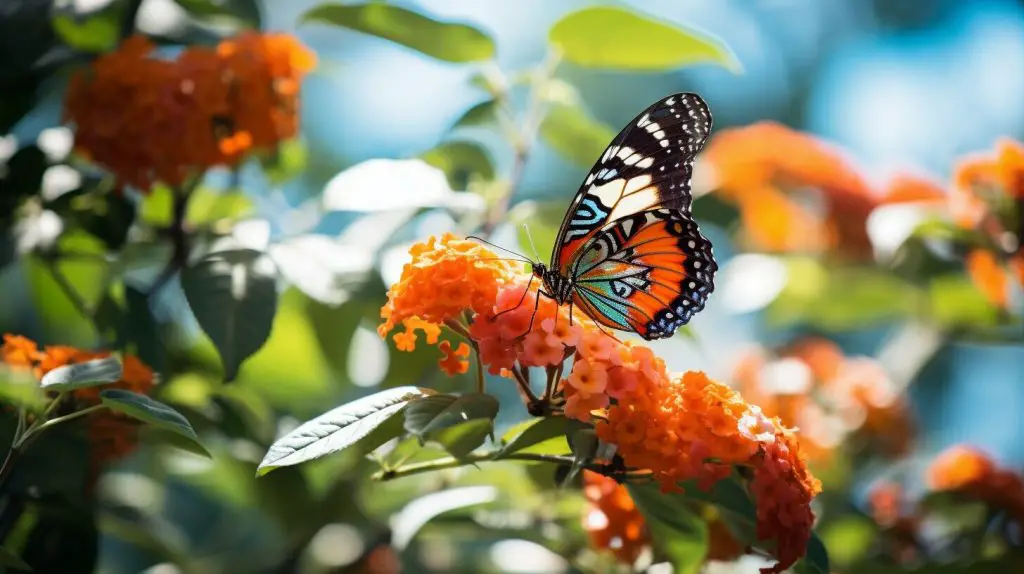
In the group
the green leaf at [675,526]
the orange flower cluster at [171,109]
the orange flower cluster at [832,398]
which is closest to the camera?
the green leaf at [675,526]

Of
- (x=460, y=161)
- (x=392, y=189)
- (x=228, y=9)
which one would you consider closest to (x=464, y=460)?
(x=392, y=189)

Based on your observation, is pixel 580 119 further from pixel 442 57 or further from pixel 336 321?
pixel 336 321

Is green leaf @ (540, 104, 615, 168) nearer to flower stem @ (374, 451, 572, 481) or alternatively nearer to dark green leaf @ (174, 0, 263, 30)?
dark green leaf @ (174, 0, 263, 30)

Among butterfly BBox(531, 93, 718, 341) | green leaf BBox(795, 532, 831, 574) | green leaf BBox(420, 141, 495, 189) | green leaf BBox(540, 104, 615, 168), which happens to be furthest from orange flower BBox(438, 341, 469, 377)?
green leaf BBox(540, 104, 615, 168)

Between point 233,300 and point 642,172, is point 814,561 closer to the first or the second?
point 642,172

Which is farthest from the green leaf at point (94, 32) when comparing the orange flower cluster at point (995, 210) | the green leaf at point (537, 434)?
the orange flower cluster at point (995, 210)

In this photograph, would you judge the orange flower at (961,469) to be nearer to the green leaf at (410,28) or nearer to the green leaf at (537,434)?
the green leaf at (537,434)
